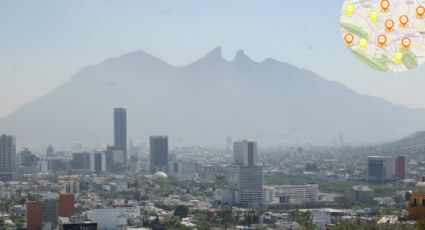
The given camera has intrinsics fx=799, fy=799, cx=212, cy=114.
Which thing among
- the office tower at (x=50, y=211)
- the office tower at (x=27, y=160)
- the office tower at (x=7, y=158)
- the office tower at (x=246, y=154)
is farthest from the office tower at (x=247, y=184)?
the office tower at (x=27, y=160)

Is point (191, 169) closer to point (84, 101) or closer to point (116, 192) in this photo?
point (116, 192)

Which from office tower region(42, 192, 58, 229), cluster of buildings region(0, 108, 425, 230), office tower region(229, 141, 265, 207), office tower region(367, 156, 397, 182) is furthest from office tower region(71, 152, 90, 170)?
office tower region(42, 192, 58, 229)

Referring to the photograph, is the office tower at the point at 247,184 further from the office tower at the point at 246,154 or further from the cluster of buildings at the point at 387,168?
the cluster of buildings at the point at 387,168

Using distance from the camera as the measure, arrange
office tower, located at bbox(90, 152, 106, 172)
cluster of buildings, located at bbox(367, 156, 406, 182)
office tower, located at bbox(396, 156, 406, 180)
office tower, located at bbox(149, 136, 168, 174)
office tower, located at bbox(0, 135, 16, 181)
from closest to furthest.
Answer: office tower, located at bbox(396, 156, 406, 180), cluster of buildings, located at bbox(367, 156, 406, 182), office tower, located at bbox(0, 135, 16, 181), office tower, located at bbox(90, 152, 106, 172), office tower, located at bbox(149, 136, 168, 174)

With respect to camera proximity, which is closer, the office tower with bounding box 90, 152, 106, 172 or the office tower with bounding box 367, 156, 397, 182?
the office tower with bounding box 367, 156, 397, 182

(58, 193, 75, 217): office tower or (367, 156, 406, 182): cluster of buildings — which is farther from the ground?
(367, 156, 406, 182): cluster of buildings

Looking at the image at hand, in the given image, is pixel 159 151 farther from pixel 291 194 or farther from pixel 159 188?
pixel 291 194

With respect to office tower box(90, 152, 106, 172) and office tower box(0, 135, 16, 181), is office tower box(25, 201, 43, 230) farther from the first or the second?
office tower box(90, 152, 106, 172)
